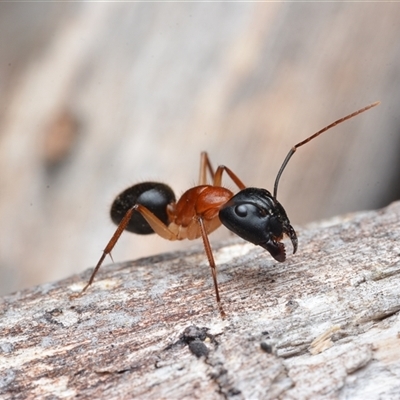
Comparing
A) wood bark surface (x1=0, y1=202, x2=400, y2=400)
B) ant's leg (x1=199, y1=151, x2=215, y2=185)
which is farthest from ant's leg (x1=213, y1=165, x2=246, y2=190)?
wood bark surface (x1=0, y1=202, x2=400, y2=400)

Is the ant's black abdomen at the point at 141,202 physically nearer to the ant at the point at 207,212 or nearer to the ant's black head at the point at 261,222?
the ant at the point at 207,212

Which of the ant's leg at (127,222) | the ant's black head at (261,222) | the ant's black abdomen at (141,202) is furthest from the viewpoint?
the ant's black abdomen at (141,202)

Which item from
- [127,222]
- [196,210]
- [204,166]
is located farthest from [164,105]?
[127,222]

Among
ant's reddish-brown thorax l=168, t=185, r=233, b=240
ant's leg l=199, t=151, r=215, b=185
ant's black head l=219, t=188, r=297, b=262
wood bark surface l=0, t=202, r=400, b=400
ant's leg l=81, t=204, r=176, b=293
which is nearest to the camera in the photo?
wood bark surface l=0, t=202, r=400, b=400

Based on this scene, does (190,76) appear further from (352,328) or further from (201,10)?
(352,328)

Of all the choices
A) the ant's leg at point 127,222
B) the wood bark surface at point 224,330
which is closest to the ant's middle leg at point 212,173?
the ant's leg at point 127,222

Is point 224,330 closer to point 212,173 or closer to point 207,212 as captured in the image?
point 207,212

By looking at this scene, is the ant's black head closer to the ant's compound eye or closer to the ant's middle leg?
the ant's compound eye
